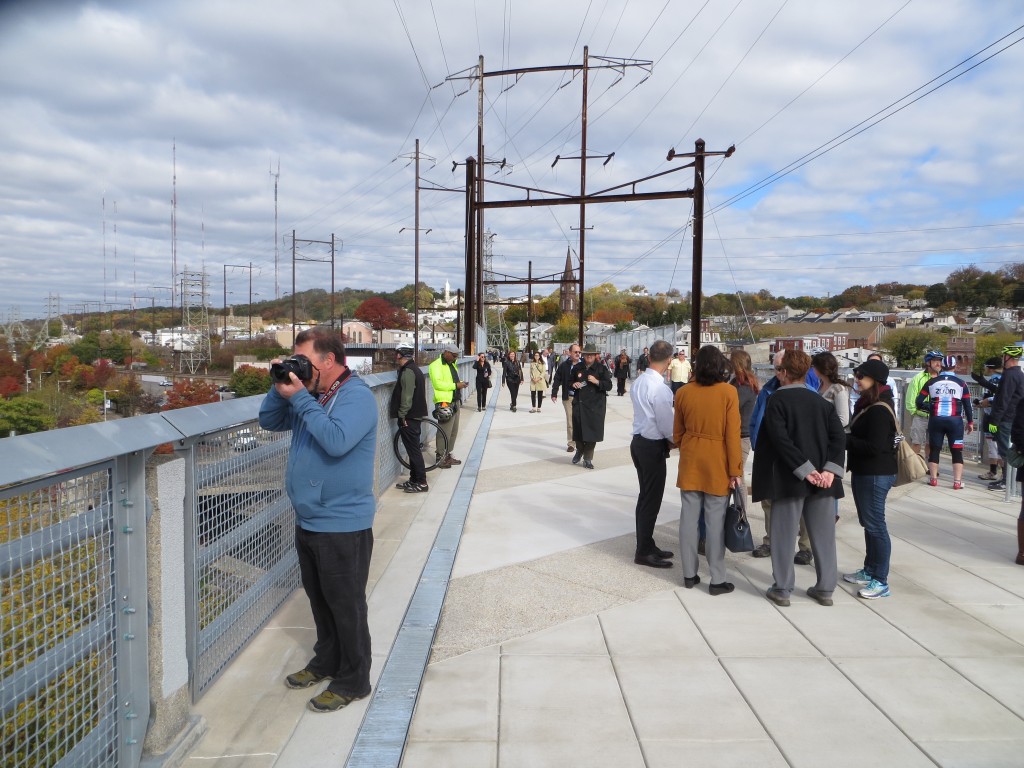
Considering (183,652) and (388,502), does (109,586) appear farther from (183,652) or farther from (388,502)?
(388,502)

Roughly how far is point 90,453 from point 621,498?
6.98 meters

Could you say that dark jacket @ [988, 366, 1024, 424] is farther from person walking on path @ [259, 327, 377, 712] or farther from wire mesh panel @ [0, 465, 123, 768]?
wire mesh panel @ [0, 465, 123, 768]

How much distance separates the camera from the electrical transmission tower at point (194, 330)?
68.8 m

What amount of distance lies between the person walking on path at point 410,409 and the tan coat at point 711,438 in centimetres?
398

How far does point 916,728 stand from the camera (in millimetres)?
3430

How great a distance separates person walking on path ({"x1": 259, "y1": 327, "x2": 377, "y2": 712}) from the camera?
3.29m

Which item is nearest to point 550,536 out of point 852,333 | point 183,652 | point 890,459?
point 890,459

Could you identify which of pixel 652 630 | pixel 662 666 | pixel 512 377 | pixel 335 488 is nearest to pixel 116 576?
pixel 335 488

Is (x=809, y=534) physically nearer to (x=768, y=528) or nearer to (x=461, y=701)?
(x=768, y=528)

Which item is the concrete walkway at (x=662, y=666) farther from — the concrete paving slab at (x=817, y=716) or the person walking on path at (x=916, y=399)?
the person walking on path at (x=916, y=399)

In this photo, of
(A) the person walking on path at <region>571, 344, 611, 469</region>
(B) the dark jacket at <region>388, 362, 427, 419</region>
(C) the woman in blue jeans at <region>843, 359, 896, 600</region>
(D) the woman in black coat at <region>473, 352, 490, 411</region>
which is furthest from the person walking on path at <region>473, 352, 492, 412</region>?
(C) the woman in blue jeans at <region>843, 359, 896, 600</region>

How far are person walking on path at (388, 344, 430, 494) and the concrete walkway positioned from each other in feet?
5.89

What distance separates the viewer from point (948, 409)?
8.95 meters

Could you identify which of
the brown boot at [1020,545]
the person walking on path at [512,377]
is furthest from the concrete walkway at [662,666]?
the person walking on path at [512,377]
